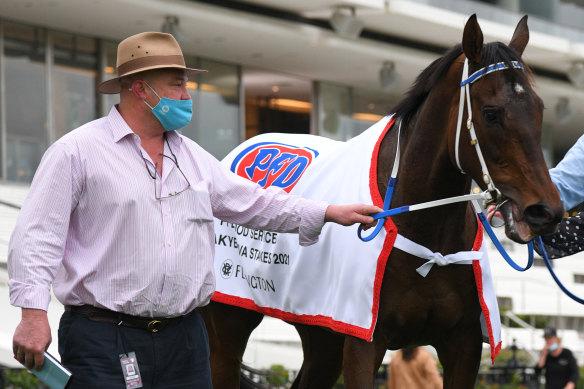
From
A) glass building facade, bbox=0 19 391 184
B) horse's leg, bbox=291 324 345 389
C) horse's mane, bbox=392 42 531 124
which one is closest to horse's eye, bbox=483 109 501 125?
horse's mane, bbox=392 42 531 124

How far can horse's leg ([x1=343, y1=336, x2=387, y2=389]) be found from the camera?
417cm

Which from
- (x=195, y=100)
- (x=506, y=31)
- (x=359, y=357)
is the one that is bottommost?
(x=359, y=357)

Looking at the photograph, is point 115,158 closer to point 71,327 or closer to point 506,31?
point 71,327

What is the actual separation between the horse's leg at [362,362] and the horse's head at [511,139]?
0.88m

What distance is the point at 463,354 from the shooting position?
4359 mm

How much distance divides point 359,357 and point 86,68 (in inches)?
652

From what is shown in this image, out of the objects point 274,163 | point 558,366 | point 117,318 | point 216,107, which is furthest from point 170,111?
point 216,107

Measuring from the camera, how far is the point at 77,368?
3.39m

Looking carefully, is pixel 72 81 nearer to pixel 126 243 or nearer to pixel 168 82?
pixel 168 82

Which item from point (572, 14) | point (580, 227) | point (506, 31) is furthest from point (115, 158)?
point (572, 14)

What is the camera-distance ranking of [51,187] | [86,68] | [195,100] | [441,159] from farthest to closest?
[195,100] < [86,68] < [441,159] < [51,187]

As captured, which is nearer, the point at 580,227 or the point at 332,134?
the point at 580,227

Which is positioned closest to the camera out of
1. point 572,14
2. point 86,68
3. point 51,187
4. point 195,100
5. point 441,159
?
point 51,187

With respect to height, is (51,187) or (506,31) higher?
(506,31)
